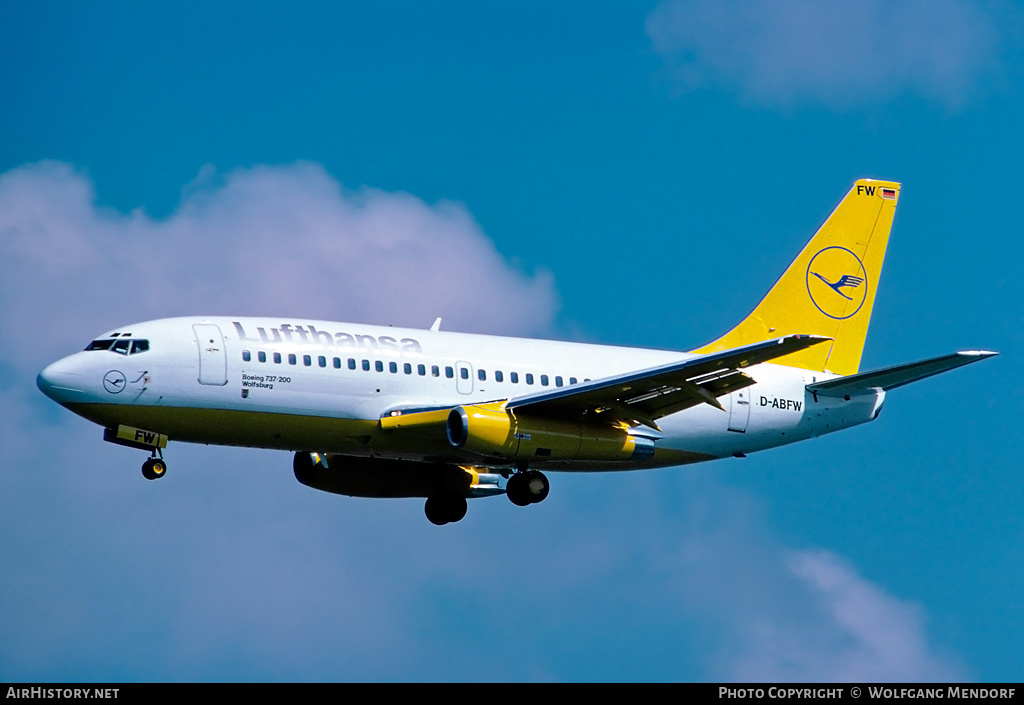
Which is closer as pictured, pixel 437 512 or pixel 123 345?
pixel 123 345

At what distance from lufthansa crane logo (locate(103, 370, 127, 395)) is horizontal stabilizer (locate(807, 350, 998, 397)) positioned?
21.5 m

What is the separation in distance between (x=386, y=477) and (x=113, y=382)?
1163 cm

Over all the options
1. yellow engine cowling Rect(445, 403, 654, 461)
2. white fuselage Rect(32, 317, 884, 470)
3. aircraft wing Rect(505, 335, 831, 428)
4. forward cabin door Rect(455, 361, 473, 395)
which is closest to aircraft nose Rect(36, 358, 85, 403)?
white fuselage Rect(32, 317, 884, 470)

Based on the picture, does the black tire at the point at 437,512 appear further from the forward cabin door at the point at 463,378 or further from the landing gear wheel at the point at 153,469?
the landing gear wheel at the point at 153,469

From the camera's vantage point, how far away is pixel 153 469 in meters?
45.1

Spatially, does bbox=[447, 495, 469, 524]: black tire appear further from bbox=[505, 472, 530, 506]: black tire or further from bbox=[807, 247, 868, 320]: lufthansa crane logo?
bbox=[807, 247, 868, 320]: lufthansa crane logo

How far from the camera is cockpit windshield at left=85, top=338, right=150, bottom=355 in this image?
148ft

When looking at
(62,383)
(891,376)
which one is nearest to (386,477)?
(62,383)

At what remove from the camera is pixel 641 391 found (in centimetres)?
4688

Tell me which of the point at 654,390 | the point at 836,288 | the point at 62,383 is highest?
the point at 836,288

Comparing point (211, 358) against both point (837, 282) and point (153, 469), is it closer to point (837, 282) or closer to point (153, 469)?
point (153, 469)

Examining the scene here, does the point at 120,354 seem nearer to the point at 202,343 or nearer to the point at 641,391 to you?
the point at 202,343
